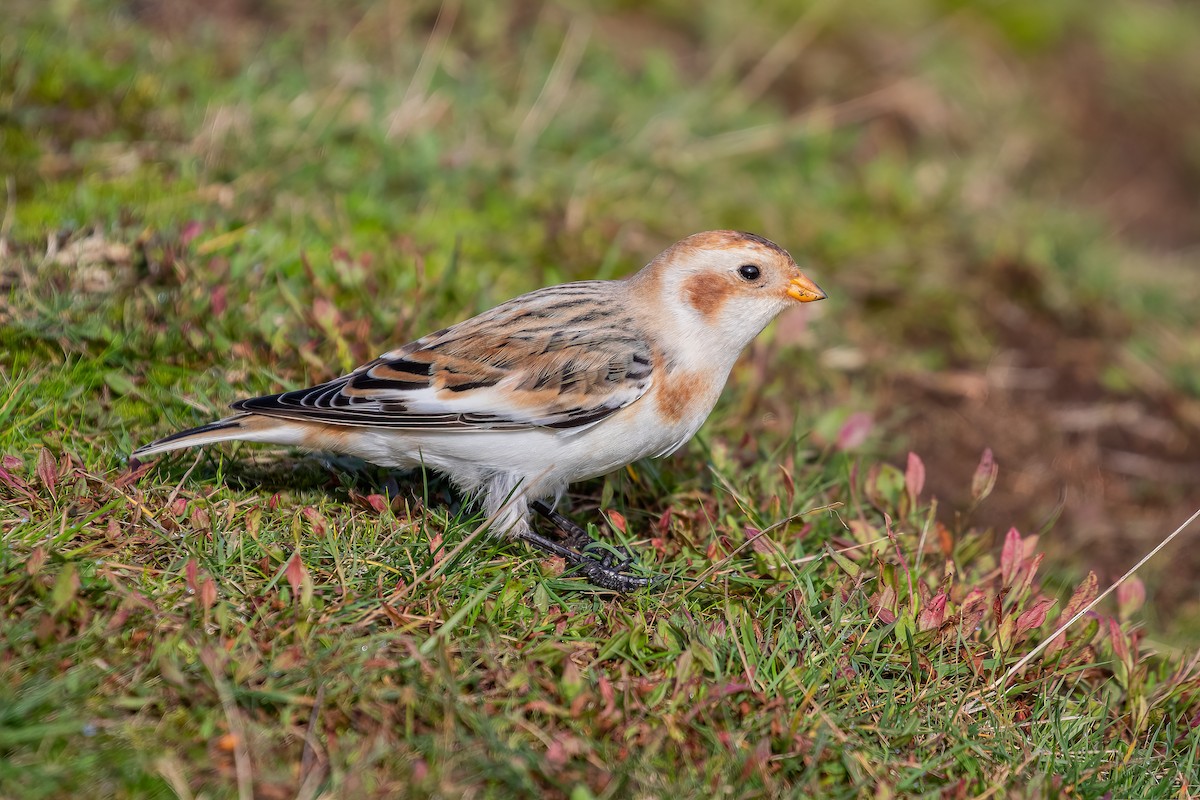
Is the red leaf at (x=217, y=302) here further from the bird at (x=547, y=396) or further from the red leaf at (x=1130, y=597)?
the red leaf at (x=1130, y=597)

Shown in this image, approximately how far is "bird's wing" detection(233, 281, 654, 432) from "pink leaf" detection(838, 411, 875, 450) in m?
1.09

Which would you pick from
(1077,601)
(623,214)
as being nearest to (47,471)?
(1077,601)

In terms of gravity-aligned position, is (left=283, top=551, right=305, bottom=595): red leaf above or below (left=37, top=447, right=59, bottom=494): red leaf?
below

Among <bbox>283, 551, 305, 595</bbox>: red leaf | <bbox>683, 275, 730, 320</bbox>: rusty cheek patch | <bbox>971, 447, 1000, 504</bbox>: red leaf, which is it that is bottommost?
<bbox>283, 551, 305, 595</bbox>: red leaf

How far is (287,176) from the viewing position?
18.0 feet

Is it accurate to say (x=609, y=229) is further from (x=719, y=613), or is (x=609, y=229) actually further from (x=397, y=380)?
(x=719, y=613)

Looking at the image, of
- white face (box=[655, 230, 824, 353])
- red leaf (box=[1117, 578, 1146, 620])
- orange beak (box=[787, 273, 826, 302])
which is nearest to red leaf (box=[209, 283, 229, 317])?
white face (box=[655, 230, 824, 353])

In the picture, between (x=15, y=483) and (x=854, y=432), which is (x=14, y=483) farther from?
(x=854, y=432)

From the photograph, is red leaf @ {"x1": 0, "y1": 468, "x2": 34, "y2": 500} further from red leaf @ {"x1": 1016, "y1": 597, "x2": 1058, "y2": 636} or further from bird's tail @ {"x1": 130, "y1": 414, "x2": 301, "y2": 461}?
red leaf @ {"x1": 1016, "y1": 597, "x2": 1058, "y2": 636}

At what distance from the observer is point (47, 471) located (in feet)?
11.4

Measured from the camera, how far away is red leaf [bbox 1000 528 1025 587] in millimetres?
3914

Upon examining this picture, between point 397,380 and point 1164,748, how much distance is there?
266 cm

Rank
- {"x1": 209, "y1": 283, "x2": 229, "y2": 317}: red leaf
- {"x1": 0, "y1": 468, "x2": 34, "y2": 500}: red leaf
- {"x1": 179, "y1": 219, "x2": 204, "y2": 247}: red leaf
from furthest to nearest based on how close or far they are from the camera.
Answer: {"x1": 179, "y1": 219, "x2": 204, "y2": 247}: red leaf, {"x1": 209, "y1": 283, "x2": 229, "y2": 317}: red leaf, {"x1": 0, "y1": 468, "x2": 34, "y2": 500}: red leaf

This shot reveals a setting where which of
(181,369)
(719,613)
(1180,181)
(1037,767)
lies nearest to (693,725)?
(719,613)
